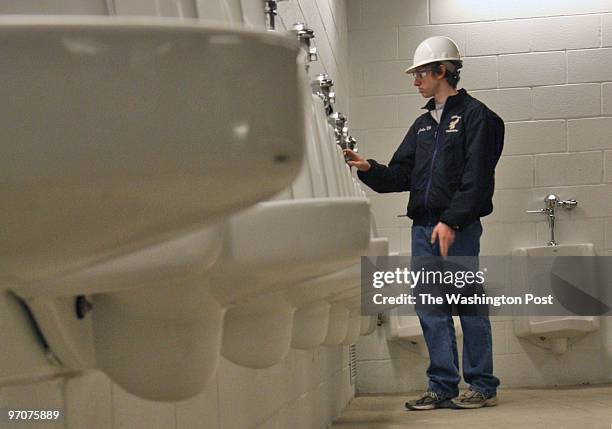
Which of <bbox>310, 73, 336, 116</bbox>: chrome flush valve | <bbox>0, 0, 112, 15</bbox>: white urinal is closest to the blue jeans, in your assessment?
<bbox>310, 73, 336, 116</bbox>: chrome flush valve

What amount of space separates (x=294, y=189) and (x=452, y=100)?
2.85 m

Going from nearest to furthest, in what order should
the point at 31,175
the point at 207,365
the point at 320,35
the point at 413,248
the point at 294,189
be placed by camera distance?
the point at 31,175
the point at 207,365
the point at 294,189
the point at 320,35
the point at 413,248

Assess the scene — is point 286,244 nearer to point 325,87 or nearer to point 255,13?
point 255,13

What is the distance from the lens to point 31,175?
0.29 metres

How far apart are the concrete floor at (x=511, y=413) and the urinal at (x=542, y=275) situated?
246 millimetres

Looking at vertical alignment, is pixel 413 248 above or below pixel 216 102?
below

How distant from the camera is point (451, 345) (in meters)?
3.99

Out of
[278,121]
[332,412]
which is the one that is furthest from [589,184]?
[278,121]

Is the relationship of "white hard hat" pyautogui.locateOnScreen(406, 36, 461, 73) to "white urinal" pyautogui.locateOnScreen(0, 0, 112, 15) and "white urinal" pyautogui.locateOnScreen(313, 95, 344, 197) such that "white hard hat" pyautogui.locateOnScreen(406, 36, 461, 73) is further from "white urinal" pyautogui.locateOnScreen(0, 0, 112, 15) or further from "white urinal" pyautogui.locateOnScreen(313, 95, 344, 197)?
"white urinal" pyautogui.locateOnScreen(0, 0, 112, 15)

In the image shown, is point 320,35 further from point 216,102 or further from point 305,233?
point 216,102

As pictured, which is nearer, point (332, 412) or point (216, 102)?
point (216, 102)

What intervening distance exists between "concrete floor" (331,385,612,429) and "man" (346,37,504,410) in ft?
0.43

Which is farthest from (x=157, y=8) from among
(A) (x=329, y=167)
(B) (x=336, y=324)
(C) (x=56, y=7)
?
(B) (x=336, y=324)

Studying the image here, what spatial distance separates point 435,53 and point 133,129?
12.7 ft
